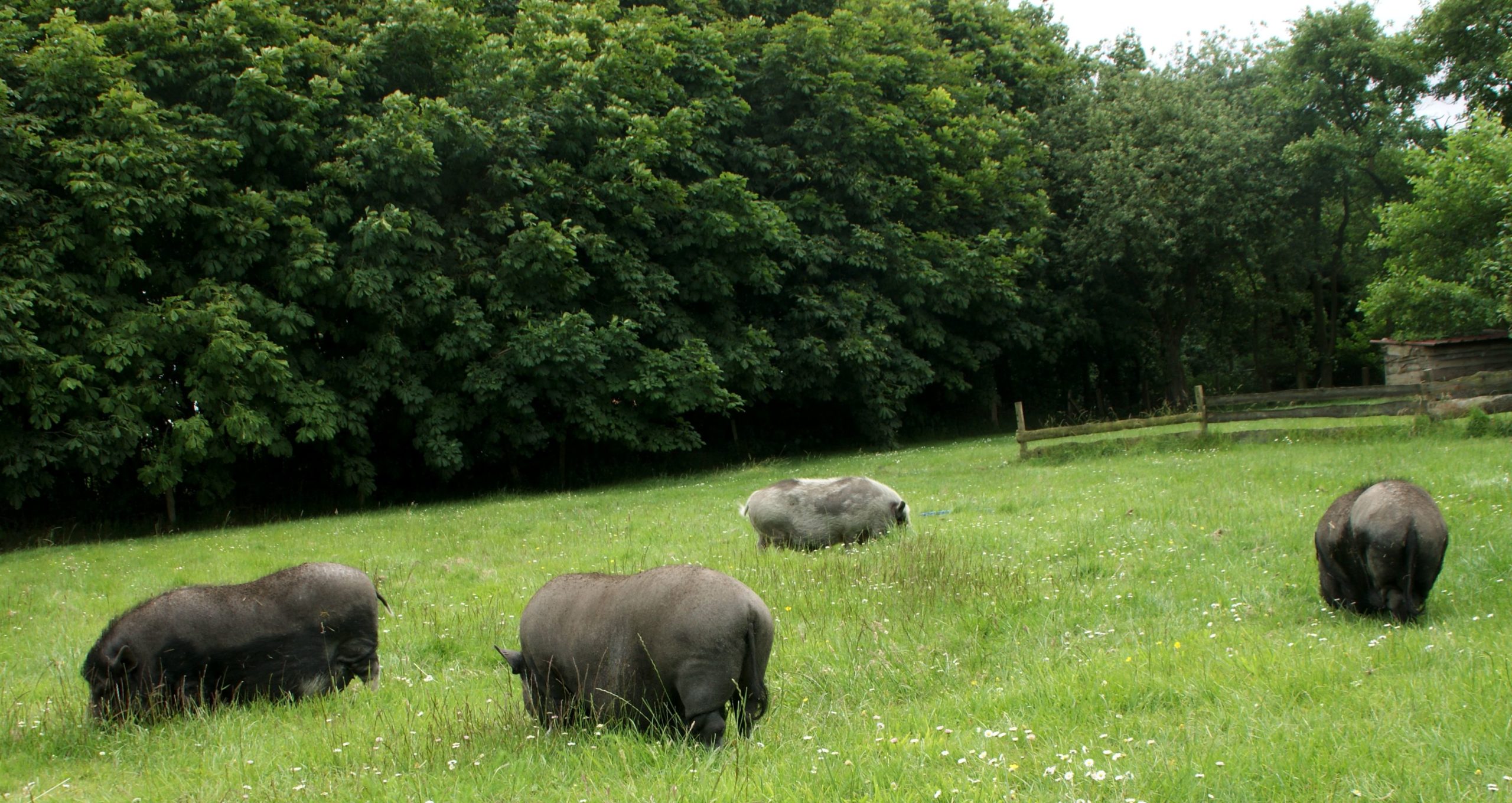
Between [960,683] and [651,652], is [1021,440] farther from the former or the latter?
[651,652]

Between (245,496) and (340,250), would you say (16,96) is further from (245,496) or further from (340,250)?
(245,496)

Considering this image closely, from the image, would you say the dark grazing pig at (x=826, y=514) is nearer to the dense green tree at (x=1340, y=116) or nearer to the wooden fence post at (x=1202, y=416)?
the wooden fence post at (x=1202, y=416)

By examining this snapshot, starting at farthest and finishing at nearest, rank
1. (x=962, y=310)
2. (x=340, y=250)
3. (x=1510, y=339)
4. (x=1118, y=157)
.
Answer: (x=1118, y=157) → (x=962, y=310) → (x=1510, y=339) → (x=340, y=250)

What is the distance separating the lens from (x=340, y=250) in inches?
979

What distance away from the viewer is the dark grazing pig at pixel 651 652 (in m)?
5.15

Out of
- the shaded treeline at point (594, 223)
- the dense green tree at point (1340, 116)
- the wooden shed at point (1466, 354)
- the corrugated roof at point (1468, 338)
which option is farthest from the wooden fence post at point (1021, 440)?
the dense green tree at point (1340, 116)

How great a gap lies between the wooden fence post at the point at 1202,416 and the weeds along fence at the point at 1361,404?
0.01 meters

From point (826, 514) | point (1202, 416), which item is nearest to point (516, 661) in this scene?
point (826, 514)

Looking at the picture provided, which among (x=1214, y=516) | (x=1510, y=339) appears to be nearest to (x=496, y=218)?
(x=1214, y=516)

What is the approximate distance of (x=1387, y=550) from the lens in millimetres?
7070

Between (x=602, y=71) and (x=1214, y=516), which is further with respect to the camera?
(x=602, y=71)

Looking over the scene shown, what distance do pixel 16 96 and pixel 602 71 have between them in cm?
1316

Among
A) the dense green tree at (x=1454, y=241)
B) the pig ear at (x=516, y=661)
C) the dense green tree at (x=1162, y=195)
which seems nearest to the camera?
the pig ear at (x=516, y=661)

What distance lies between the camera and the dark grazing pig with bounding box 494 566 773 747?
5148mm
